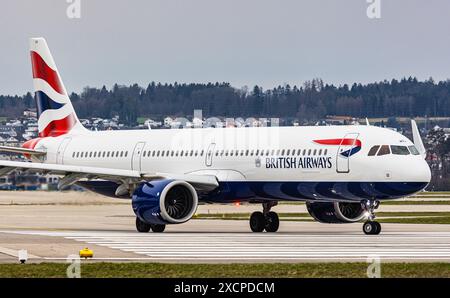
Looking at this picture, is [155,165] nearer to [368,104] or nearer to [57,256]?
[57,256]

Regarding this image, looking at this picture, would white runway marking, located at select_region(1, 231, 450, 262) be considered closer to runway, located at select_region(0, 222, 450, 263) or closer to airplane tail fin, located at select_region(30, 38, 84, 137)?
runway, located at select_region(0, 222, 450, 263)

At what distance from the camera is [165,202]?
44.3m

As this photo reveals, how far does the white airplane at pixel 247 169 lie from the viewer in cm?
4319

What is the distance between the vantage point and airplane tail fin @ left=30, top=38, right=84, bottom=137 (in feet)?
180

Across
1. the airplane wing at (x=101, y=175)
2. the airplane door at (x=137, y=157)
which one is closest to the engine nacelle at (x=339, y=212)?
the airplane wing at (x=101, y=175)

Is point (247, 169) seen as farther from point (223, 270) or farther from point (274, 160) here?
point (223, 270)

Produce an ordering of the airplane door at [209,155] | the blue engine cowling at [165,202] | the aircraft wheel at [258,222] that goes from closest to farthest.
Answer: the blue engine cowling at [165,202] < the aircraft wheel at [258,222] < the airplane door at [209,155]

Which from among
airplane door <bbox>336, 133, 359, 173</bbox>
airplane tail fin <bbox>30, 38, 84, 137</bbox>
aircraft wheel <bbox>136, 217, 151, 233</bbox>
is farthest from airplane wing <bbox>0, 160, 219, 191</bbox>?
airplane tail fin <bbox>30, 38, 84, 137</bbox>

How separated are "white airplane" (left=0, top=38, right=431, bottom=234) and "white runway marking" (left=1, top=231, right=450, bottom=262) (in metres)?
1.67

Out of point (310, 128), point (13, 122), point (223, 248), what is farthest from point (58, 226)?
point (13, 122)

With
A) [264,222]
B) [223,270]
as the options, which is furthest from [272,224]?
[223,270]

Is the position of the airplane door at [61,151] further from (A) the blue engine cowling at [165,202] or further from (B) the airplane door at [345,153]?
(B) the airplane door at [345,153]

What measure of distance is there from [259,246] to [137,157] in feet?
52.7

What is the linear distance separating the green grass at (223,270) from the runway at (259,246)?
2005 mm
